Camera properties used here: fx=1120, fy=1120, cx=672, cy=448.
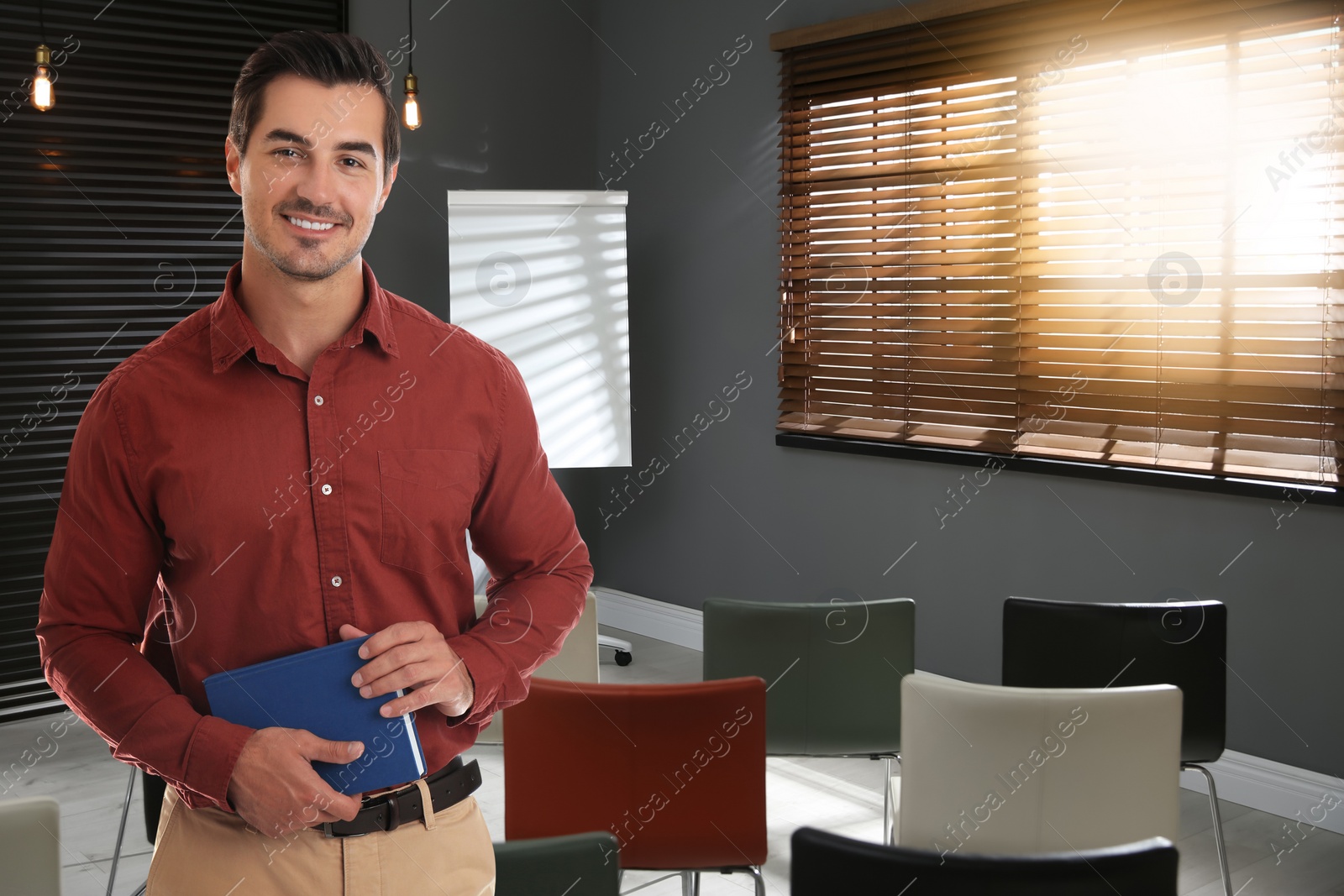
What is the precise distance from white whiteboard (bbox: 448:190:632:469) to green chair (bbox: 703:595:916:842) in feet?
7.90

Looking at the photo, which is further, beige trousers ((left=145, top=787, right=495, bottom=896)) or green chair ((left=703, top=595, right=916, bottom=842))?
green chair ((left=703, top=595, right=916, bottom=842))

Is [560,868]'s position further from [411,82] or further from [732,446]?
[732,446]

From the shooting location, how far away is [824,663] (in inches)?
108

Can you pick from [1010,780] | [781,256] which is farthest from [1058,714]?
[781,256]

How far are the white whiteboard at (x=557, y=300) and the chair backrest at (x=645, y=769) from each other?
2.91m

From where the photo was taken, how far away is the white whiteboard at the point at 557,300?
196 inches

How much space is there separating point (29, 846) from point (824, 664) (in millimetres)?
1747

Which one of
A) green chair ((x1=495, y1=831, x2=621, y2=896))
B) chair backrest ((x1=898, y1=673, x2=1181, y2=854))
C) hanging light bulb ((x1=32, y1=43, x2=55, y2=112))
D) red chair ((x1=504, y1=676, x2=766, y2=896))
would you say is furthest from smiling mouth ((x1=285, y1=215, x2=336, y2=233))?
hanging light bulb ((x1=32, y1=43, x2=55, y2=112))

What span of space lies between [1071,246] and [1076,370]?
1.47 ft

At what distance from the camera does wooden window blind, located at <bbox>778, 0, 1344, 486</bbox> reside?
11.3 feet

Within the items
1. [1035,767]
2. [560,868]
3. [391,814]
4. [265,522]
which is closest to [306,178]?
[265,522]

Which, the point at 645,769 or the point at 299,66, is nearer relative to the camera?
the point at 299,66

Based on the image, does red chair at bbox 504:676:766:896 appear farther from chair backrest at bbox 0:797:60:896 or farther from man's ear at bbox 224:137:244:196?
man's ear at bbox 224:137:244:196

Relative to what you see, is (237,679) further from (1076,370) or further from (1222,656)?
(1076,370)
